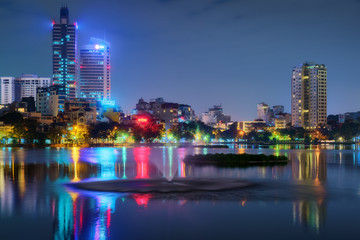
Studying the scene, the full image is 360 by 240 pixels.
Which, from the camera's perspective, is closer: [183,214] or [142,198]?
[183,214]

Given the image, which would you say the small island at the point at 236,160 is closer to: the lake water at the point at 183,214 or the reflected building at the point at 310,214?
the lake water at the point at 183,214

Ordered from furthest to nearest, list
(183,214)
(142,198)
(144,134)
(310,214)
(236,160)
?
(144,134) → (236,160) → (142,198) → (310,214) → (183,214)

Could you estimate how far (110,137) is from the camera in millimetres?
185250

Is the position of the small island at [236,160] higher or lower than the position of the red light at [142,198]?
lower

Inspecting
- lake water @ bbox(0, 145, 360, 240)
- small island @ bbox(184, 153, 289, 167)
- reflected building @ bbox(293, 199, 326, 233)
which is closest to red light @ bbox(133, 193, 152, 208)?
lake water @ bbox(0, 145, 360, 240)

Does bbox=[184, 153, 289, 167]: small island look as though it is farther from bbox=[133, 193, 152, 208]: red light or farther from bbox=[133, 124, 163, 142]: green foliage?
bbox=[133, 124, 163, 142]: green foliage

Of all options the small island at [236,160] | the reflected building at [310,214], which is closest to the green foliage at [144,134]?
the small island at [236,160]

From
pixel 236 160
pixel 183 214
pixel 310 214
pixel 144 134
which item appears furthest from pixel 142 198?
pixel 144 134

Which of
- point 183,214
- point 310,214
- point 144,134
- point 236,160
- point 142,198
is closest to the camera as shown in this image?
point 183,214

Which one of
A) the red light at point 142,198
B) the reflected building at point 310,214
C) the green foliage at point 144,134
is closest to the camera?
the reflected building at point 310,214

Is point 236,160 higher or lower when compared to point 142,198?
lower

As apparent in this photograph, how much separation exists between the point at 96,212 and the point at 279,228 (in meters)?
9.42

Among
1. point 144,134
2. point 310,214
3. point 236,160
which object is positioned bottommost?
point 236,160

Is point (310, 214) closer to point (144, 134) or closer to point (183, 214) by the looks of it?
point (183, 214)
